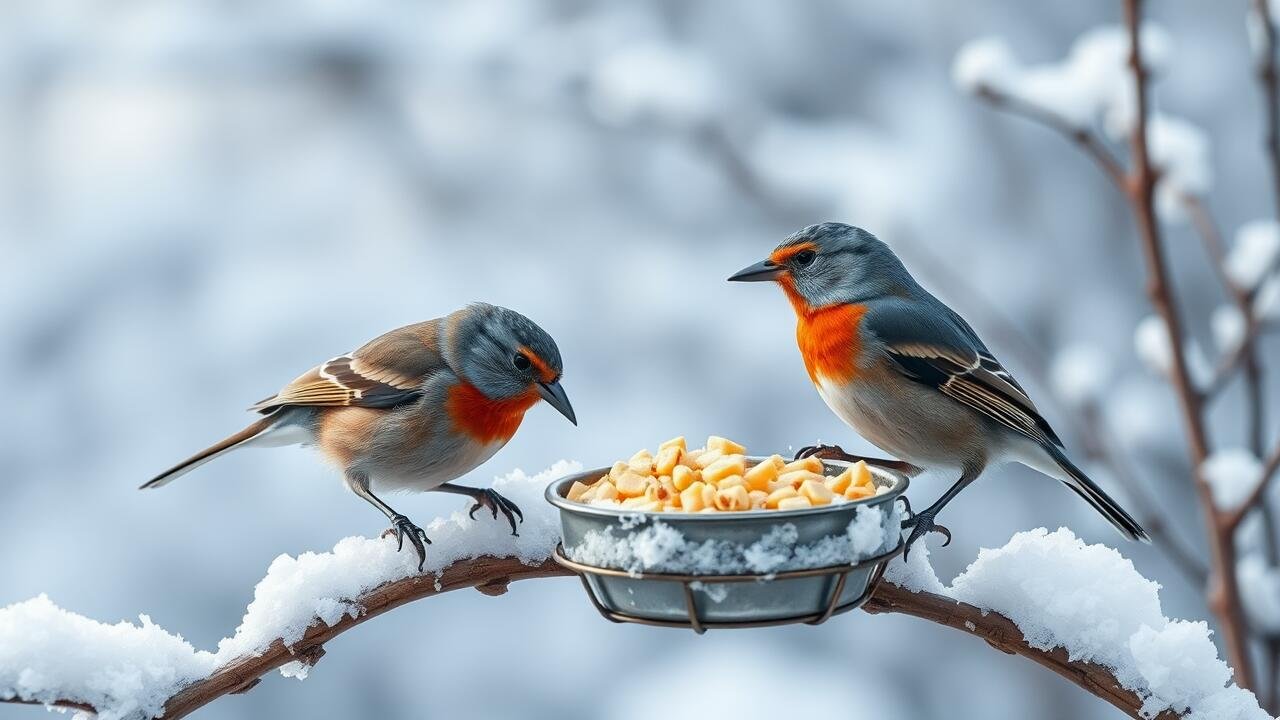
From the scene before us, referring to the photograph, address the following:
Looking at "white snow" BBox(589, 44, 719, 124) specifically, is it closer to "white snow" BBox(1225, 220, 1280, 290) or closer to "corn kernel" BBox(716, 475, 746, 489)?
"white snow" BBox(1225, 220, 1280, 290)

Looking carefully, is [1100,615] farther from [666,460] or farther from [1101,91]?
[1101,91]

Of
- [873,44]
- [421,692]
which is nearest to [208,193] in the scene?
[421,692]

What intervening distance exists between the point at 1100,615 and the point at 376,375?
1.48m

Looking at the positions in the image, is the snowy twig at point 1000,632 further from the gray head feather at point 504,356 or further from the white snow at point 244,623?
the gray head feather at point 504,356

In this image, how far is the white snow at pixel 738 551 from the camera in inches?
67.3

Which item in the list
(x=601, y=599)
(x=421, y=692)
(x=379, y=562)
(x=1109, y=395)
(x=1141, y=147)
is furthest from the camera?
(x=421, y=692)

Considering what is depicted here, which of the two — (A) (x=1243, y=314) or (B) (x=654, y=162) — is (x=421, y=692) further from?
(A) (x=1243, y=314)

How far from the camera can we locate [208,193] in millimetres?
5891

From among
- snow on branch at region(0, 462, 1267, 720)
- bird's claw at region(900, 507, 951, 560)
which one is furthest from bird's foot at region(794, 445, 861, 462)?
snow on branch at region(0, 462, 1267, 720)

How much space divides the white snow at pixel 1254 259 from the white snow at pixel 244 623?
150 cm

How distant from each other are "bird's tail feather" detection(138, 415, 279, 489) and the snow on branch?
0.47 metres

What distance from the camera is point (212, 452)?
2.55 metres

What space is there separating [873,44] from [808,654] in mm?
2830

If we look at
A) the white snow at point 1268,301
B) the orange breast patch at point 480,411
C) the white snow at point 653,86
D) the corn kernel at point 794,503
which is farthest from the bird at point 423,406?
the white snow at point 653,86
